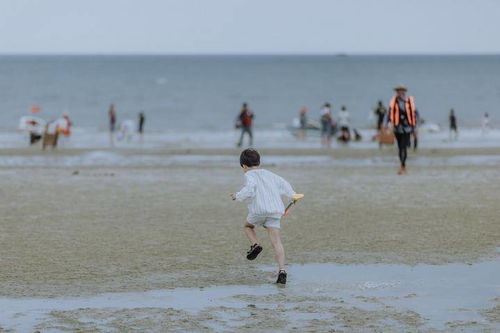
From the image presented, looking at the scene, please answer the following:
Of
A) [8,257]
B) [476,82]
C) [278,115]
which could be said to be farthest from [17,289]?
[476,82]

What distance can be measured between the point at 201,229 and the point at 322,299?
4591 mm

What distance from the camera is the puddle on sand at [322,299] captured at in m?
8.12

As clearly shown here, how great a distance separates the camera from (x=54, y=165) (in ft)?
82.2

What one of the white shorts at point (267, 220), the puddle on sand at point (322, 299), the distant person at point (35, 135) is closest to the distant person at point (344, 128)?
the distant person at point (35, 135)

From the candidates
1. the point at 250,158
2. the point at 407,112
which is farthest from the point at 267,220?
the point at 407,112

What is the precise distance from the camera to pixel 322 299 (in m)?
8.84

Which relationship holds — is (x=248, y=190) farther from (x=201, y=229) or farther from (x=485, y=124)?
(x=485, y=124)

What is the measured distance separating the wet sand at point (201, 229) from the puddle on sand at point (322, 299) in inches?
6.8

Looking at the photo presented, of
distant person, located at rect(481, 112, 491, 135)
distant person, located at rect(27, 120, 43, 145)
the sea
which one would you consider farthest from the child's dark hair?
distant person, located at rect(481, 112, 491, 135)

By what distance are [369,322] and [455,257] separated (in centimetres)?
330

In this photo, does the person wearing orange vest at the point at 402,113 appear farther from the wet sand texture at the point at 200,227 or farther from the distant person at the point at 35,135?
the distant person at the point at 35,135

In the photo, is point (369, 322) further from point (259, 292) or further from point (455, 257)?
point (455, 257)

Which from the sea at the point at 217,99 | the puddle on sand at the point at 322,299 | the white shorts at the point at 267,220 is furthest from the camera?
the sea at the point at 217,99

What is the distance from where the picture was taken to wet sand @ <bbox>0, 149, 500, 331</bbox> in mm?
9852
